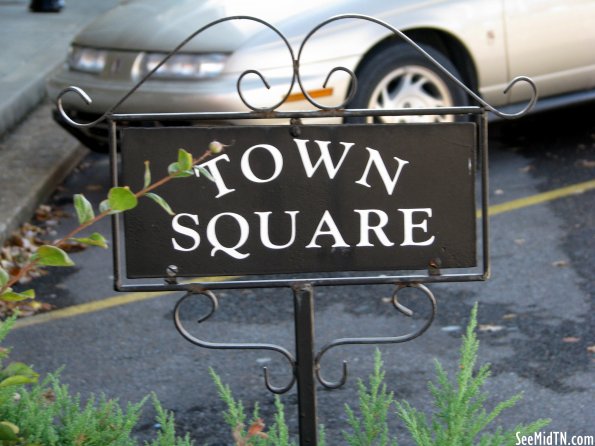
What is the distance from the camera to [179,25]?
691cm

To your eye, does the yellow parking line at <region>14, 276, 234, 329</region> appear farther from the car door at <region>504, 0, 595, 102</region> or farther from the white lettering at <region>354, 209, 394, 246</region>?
the car door at <region>504, 0, 595, 102</region>

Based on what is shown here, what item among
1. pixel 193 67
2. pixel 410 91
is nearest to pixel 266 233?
pixel 193 67

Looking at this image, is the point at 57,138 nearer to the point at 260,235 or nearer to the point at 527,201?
the point at 527,201

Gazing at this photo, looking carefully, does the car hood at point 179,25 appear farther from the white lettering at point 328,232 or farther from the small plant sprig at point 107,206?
the small plant sprig at point 107,206

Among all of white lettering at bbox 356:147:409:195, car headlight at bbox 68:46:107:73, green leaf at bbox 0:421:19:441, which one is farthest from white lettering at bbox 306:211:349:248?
car headlight at bbox 68:46:107:73

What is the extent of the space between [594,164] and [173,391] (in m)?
3.93

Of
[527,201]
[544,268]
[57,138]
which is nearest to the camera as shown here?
[544,268]

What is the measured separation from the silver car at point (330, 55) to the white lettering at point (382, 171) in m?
3.57

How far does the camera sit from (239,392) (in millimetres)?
4395

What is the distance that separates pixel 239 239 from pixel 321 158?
0.27 meters

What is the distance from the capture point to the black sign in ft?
9.04

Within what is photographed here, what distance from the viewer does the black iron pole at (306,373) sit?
113 inches

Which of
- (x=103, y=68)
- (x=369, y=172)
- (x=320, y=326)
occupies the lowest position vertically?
(x=320, y=326)

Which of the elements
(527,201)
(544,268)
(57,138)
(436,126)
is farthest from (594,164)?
(436,126)
